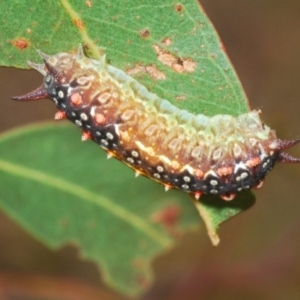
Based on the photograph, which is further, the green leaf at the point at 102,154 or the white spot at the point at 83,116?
the white spot at the point at 83,116

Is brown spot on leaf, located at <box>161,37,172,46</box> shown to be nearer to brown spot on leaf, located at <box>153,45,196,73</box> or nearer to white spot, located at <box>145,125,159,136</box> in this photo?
brown spot on leaf, located at <box>153,45,196,73</box>

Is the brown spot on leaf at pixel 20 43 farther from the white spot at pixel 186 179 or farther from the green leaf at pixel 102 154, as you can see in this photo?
the white spot at pixel 186 179

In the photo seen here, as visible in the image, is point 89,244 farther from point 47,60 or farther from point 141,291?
point 47,60

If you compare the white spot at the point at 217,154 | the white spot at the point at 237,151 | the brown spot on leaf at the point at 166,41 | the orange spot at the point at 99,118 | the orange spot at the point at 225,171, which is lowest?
the orange spot at the point at 225,171

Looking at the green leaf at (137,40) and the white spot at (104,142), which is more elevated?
the green leaf at (137,40)

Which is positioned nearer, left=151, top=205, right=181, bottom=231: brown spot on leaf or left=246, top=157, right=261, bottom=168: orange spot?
left=246, top=157, right=261, bottom=168: orange spot

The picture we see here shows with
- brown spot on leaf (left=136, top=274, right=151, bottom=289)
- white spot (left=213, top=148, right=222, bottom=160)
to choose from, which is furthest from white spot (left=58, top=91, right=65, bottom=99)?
brown spot on leaf (left=136, top=274, right=151, bottom=289)

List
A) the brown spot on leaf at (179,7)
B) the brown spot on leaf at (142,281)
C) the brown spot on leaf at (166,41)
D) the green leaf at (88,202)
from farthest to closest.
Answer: the brown spot on leaf at (142,281)
the green leaf at (88,202)
the brown spot on leaf at (166,41)
the brown spot on leaf at (179,7)

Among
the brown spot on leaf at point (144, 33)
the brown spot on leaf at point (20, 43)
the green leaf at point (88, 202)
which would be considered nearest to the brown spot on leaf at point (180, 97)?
the brown spot on leaf at point (144, 33)

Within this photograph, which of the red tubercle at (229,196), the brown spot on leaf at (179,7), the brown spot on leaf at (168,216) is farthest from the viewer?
the brown spot on leaf at (168,216)
